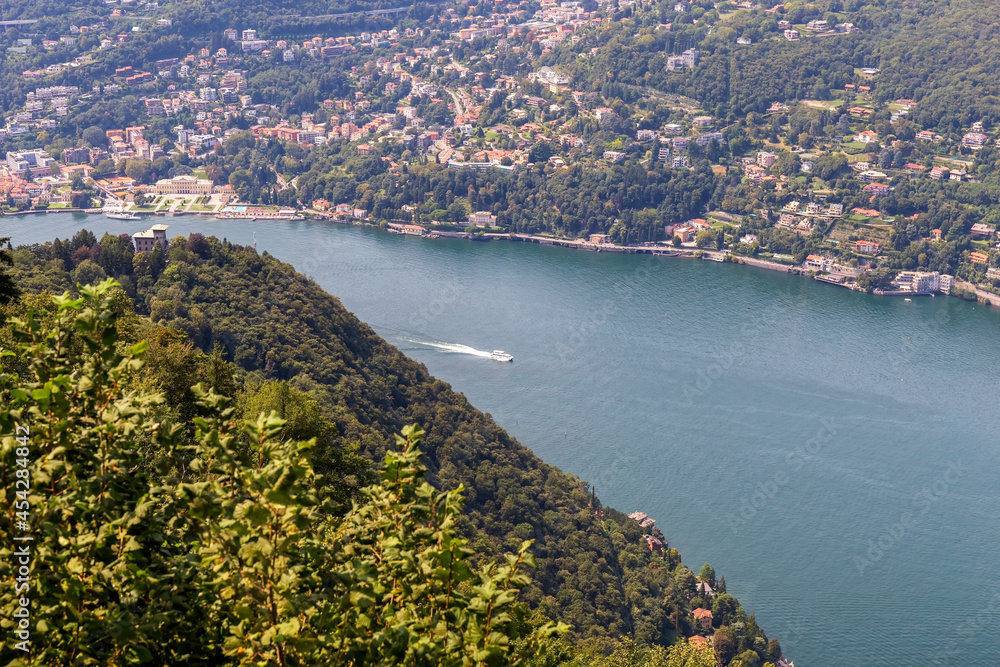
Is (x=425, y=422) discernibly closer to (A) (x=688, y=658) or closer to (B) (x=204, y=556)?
(A) (x=688, y=658)

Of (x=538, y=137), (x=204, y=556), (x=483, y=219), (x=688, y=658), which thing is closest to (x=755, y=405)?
(x=688, y=658)

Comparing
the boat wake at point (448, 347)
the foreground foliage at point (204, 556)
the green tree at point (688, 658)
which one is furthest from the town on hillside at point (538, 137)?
the foreground foliage at point (204, 556)

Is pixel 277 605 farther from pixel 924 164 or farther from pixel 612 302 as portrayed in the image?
pixel 924 164

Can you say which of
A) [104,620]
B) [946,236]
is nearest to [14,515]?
[104,620]

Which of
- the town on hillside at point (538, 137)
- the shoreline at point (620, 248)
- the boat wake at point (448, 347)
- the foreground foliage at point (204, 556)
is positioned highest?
the foreground foliage at point (204, 556)

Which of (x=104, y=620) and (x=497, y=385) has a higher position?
(x=104, y=620)

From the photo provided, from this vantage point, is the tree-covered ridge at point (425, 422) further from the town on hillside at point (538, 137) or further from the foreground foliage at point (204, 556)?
the town on hillside at point (538, 137)
